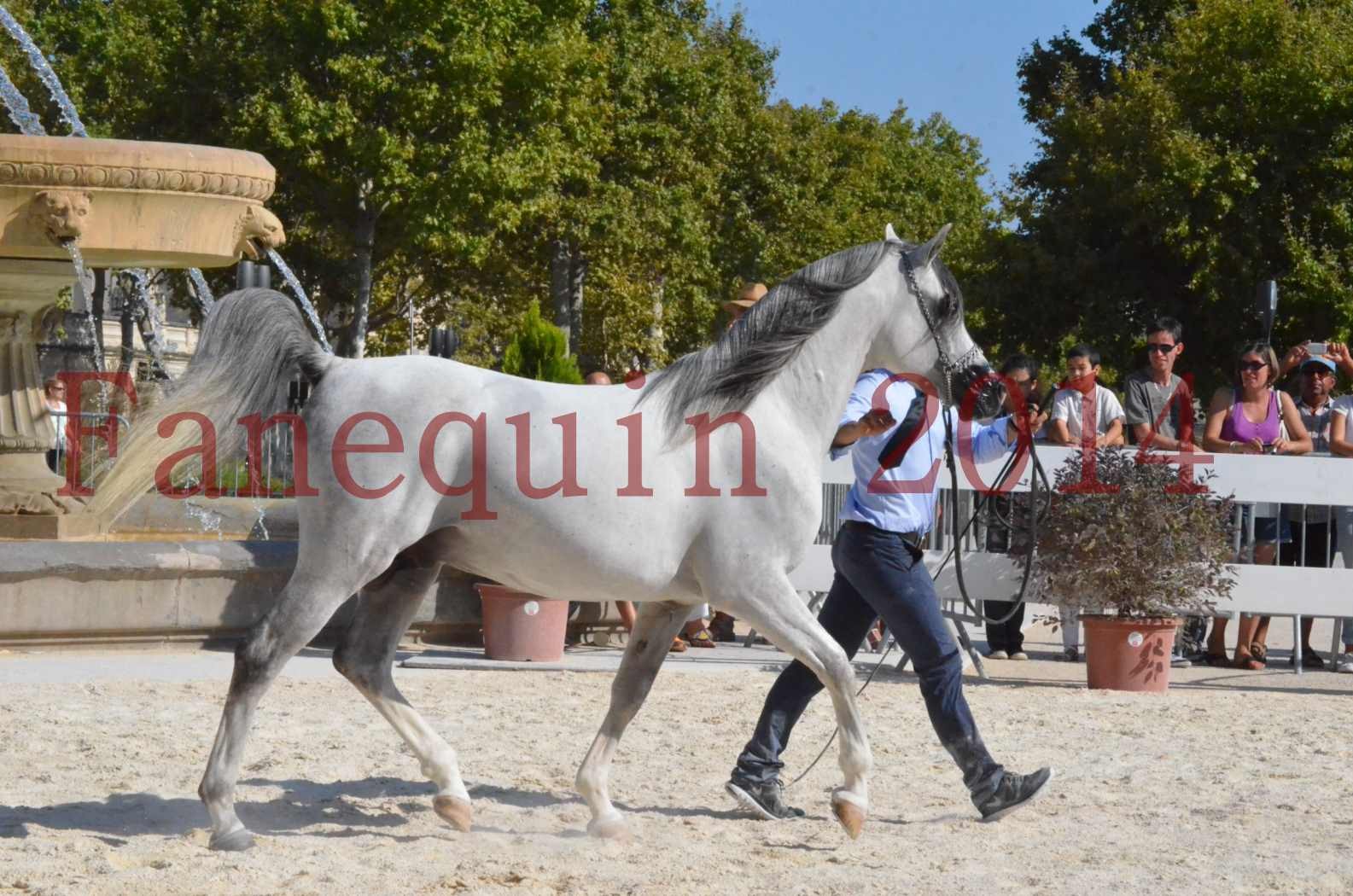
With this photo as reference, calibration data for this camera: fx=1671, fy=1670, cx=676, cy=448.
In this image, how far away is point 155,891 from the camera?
454 centimetres

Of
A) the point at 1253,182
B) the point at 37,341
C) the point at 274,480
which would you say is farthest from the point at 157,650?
the point at 1253,182

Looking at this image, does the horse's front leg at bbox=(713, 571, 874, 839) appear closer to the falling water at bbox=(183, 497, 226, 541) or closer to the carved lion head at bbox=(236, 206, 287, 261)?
the carved lion head at bbox=(236, 206, 287, 261)

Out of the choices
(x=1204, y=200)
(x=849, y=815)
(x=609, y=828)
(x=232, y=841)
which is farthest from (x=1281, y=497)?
(x=1204, y=200)

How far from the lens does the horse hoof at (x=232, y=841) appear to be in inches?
197

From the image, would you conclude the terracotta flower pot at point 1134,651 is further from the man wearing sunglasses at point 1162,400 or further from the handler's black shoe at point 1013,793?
the handler's black shoe at point 1013,793

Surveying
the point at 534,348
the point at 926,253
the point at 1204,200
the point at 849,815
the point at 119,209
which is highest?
the point at 1204,200

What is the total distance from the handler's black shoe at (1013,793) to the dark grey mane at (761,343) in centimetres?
160

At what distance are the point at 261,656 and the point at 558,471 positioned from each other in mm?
1055

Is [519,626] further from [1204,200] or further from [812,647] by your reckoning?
[1204,200]

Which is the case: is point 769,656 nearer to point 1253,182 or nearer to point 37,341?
point 37,341

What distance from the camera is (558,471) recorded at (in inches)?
202

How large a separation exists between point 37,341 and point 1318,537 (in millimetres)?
7991

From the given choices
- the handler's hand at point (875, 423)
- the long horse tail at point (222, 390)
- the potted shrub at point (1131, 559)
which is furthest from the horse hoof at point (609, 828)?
the potted shrub at point (1131, 559)

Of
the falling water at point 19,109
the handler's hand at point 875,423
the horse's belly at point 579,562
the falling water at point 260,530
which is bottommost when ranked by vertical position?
the falling water at point 260,530
